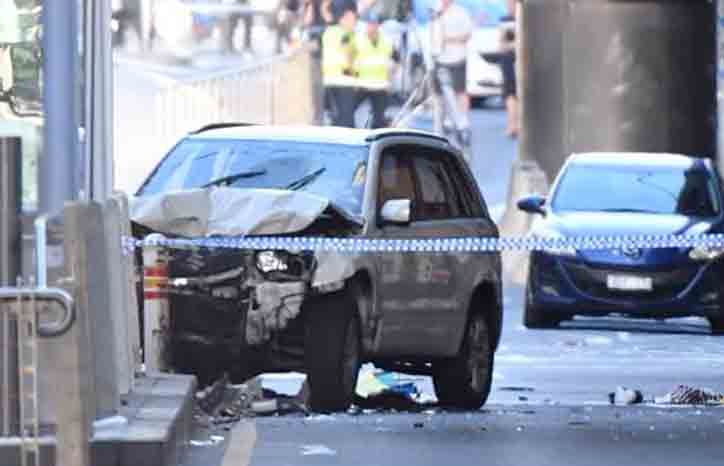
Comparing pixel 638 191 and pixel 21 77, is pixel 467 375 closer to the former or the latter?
pixel 21 77

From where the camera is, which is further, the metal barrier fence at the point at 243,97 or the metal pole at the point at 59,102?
the metal barrier fence at the point at 243,97

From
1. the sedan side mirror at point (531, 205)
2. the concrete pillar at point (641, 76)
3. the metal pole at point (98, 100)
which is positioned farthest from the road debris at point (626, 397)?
the concrete pillar at point (641, 76)

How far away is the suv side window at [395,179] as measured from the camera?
16094 mm

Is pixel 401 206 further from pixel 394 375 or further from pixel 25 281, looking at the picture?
pixel 25 281

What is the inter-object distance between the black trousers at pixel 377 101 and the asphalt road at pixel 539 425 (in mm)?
14223

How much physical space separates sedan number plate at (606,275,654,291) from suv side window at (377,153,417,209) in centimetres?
627

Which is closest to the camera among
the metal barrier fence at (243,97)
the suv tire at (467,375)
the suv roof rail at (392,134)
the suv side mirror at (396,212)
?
the suv side mirror at (396,212)

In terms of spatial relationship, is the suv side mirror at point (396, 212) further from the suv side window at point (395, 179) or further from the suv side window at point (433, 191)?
the suv side window at point (433, 191)

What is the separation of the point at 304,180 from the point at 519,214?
46.8 feet

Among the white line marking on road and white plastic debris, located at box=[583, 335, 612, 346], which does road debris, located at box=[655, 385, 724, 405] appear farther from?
white plastic debris, located at box=[583, 335, 612, 346]

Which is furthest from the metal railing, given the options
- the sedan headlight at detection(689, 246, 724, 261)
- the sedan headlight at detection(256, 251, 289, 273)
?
the sedan headlight at detection(689, 246, 724, 261)

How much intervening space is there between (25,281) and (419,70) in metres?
29.0

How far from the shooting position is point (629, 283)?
887 inches

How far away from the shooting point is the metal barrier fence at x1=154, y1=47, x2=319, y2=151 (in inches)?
1271
